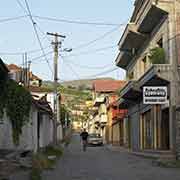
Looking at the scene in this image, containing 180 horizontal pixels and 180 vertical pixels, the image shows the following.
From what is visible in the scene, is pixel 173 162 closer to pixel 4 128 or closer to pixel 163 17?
pixel 4 128

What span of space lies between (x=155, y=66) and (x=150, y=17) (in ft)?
15.0

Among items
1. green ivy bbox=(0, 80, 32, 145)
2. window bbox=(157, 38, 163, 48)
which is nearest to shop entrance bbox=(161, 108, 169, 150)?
window bbox=(157, 38, 163, 48)

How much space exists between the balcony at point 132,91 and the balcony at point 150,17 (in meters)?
3.65

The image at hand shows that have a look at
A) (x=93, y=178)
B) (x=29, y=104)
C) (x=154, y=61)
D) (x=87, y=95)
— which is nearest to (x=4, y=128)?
(x=29, y=104)

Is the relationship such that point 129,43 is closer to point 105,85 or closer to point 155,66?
point 155,66

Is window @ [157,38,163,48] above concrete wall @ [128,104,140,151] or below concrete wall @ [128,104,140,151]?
above

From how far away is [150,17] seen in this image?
33.4 meters

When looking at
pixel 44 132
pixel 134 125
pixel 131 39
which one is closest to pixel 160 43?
pixel 131 39

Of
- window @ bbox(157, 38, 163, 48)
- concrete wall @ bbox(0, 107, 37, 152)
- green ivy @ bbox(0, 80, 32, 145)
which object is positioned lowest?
concrete wall @ bbox(0, 107, 37, 152)

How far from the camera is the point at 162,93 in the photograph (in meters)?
26.2

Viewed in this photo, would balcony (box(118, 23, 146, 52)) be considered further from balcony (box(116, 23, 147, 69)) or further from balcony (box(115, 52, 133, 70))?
balcony (box(115, 52, 133, 70))

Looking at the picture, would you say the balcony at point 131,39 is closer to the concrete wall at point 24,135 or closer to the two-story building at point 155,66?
the two-story building at point 155,66

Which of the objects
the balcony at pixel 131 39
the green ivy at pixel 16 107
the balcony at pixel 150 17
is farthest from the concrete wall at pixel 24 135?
the balcony at pixel 131 39

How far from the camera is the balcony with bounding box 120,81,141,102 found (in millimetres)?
38034
